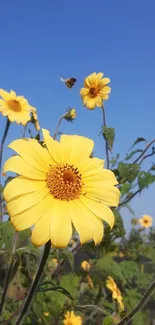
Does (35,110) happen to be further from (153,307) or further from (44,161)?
(153,307)

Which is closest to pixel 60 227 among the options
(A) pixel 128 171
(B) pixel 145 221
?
(A) pixel 128 171

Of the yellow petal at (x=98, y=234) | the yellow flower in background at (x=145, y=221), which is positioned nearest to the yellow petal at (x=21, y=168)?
the yellow petal at (x=98, y=234)

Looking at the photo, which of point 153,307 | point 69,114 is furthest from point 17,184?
point 153,307

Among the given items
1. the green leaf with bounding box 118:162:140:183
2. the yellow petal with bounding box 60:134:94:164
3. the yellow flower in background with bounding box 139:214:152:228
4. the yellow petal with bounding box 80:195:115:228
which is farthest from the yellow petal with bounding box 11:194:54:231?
the yellow flower in background with bounding box 139:214:152:228

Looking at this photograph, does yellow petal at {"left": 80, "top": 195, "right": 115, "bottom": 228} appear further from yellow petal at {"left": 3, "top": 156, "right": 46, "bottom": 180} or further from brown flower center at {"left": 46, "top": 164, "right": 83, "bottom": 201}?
yellow petal at {"left": 3, "top": 156, "right": 46, "bottom": 180}

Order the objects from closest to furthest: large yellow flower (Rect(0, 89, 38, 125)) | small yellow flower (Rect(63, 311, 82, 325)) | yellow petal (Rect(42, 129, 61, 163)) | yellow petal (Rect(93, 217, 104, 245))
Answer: yellow petal (Rect(93, 217, 104, 245)) → yellow petal (Rect(42, 129, 61, 163)) → small yellow flower (Rect(63, 311, 82, 325)) → large yellow flower (Rect(0, 89, 38, 125))

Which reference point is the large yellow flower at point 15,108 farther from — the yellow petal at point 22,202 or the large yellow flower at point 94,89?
the yellow petal at point 22,202
